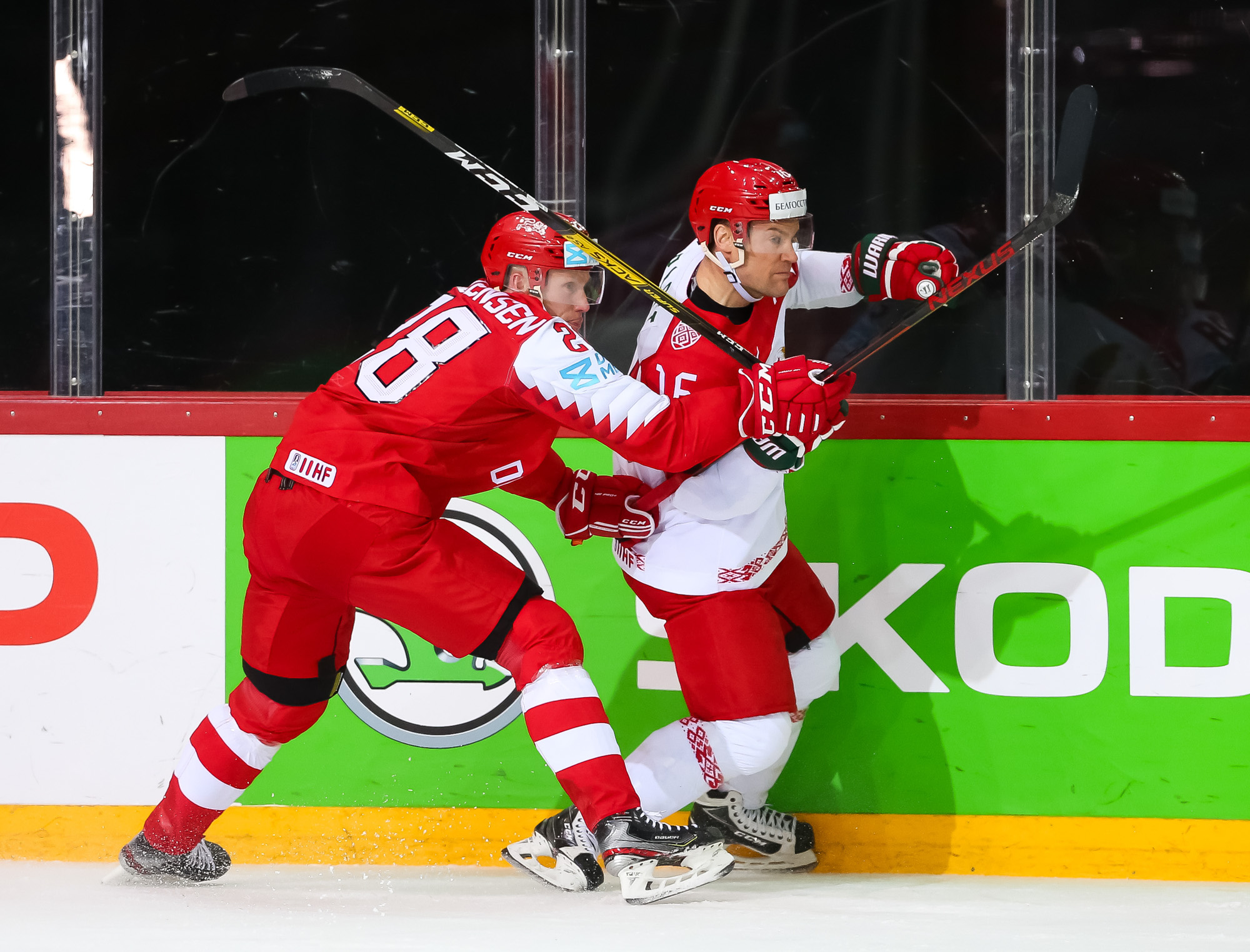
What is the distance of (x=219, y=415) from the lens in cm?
243

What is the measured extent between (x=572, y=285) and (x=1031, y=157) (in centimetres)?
95

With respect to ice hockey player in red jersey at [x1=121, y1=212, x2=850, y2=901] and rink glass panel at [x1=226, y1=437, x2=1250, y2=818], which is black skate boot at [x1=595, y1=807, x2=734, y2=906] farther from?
rink glass panel at [x1=226, y1=437, x2=1250, y2=818]

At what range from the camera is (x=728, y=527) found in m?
2.11

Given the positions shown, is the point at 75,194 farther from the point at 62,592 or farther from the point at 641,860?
the point at 641,860

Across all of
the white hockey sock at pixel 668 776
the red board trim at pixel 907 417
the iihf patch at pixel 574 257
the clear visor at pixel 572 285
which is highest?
the iihf patch at pixel 574 257

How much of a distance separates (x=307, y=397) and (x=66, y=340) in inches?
30.2

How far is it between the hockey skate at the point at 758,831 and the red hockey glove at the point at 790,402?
76 cm

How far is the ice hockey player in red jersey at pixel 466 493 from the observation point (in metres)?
1.89

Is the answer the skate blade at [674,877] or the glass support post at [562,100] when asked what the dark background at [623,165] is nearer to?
the glass support post at [562,100]

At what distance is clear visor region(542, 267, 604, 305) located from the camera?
2.14 m

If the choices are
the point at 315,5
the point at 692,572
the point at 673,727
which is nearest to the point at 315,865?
the point at 673,727

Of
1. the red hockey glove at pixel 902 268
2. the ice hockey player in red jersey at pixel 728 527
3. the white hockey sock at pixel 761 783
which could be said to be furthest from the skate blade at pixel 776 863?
the red hockey glove at pixel 902 268

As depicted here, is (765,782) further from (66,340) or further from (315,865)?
(66,340)

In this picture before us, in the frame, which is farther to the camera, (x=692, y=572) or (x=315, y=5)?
(x=315, y=5)
